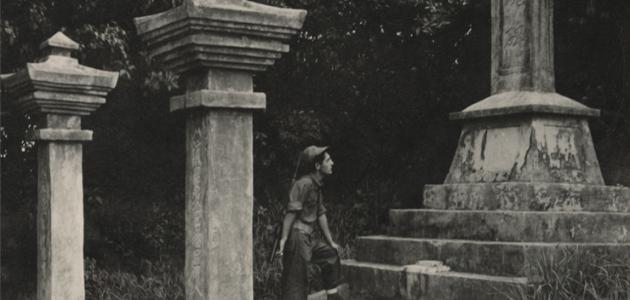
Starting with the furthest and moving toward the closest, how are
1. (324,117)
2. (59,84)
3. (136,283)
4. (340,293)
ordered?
1. (324,117)
2. (136,283)
3. (340,293)
4. (59,84)

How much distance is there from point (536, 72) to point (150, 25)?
4596 mm

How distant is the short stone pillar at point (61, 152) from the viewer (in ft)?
23.6

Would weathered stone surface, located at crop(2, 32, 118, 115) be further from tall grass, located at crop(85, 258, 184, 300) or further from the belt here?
tall grass, located at crop(85, 258, 184, 300)

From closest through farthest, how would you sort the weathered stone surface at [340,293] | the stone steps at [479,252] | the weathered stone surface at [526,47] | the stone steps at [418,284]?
the stone steps at [418,284]
the stone steps at [479,252]
the weathered stone surface at [340,293]
the weathered stone surface at [526,47]

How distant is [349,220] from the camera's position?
42.8 feet

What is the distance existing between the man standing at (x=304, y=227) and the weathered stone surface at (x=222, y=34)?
9.92 feet

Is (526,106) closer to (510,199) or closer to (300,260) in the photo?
(510,199)

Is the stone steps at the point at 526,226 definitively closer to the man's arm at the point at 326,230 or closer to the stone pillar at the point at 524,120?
the stone pillar at the point at 524,120

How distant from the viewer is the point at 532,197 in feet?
25.1

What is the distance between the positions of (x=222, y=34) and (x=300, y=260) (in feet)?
12.1

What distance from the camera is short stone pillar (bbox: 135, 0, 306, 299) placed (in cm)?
445

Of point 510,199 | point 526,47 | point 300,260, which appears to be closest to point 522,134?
point 510,199

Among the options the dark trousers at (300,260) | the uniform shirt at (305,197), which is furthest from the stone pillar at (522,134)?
the uniform shirt at (305,197)

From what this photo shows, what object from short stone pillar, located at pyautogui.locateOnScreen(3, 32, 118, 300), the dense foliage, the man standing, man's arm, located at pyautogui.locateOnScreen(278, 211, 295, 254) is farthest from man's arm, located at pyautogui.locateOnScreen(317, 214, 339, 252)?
the dense foliage
